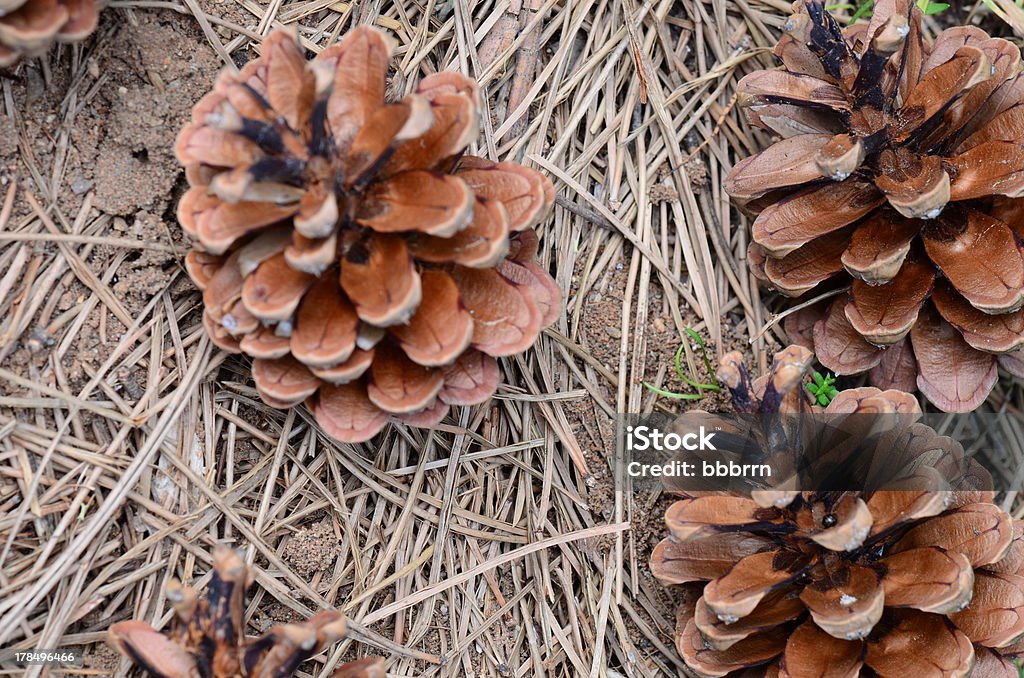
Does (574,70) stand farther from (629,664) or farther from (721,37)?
(629,664)

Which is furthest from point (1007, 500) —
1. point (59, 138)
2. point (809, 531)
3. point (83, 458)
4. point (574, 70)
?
point (59, 138)

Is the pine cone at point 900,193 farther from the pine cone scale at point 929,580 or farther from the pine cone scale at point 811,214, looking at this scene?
the pine cone scale at point 929,580

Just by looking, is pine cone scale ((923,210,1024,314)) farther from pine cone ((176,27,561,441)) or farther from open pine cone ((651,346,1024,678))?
pine cone ((176,27,561,441))

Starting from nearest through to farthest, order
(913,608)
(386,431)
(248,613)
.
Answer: (913,608), (248,613), (386,431)

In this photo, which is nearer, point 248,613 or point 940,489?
point 940,489

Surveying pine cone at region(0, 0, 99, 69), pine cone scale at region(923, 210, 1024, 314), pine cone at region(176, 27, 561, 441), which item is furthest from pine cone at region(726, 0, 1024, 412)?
pine cone at region(0, 0, 99, 69)

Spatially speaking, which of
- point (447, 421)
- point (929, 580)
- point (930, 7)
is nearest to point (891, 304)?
point (929, 580)
